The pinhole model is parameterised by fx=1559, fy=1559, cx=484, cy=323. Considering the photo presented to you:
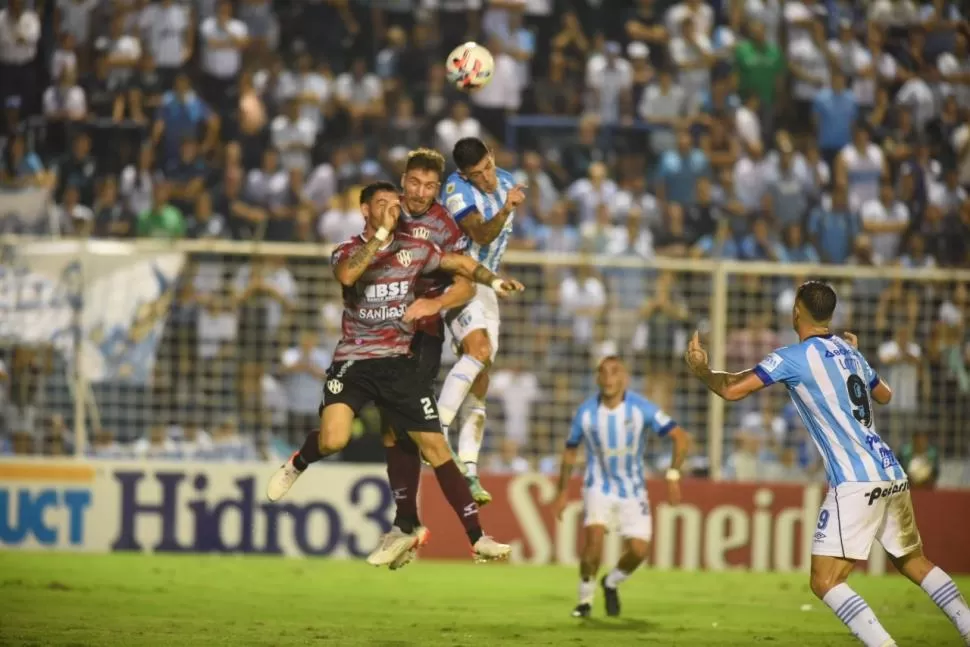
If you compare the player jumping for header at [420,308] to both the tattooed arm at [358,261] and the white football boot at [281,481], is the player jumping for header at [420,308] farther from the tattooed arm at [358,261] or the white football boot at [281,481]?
the white football boot at [281,481]

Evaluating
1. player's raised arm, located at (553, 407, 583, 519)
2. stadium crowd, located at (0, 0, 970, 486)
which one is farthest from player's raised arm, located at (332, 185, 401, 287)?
stadium crowd, located at (0, 0, 970, 486)

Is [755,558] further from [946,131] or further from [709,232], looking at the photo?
[946,131]

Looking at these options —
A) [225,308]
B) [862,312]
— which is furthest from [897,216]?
[225,308]

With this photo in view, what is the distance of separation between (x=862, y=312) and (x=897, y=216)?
377 cm

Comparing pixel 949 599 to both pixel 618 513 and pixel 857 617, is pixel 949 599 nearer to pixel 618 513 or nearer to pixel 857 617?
pixel 857 617

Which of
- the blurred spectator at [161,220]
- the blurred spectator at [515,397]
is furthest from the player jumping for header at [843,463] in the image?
the blurred spectator at [161,220]

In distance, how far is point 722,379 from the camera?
855 centimetres

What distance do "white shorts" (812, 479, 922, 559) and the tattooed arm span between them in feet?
10.4

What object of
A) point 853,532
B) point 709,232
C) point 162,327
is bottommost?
point 853,532

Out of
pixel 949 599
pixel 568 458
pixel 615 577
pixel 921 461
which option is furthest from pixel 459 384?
pixel 921 461

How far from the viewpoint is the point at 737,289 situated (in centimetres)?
1677

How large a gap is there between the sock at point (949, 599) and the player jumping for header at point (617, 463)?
12.0 feet

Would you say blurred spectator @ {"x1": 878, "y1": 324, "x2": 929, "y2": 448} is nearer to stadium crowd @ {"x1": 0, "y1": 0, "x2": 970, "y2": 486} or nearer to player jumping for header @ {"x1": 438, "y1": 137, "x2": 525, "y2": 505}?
stadium crowd @ {"x1": 0, "y1": 0, "x2": 970, "y2": 486}

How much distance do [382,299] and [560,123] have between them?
10739 millimetres
